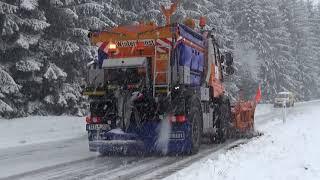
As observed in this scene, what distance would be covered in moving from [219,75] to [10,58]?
10372 millimetres

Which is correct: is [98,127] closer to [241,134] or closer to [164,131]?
[164,131]

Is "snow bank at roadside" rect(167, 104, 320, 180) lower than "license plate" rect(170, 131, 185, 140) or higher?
lower

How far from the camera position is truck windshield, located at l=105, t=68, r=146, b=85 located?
13156 millimetres

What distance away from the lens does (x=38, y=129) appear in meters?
21.7

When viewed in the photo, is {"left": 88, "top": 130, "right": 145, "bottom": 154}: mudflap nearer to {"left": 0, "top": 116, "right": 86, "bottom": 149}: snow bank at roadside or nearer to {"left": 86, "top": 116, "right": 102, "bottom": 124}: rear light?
{"left": 86, "top": 116, "right": 102, "bottom": 124}: rear light

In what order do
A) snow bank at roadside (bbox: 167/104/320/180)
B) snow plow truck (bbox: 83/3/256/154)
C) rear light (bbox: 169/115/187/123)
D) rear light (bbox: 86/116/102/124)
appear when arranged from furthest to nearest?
rear light (bbox: 86/116/102/124)
rear light (bbox: 169/115/187/123)
snow plow truck (bbox: 83/3/256/154)
snow bank at roadside (bbox: 167/104/320/180)

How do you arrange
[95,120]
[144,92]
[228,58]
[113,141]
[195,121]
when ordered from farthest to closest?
1. [228,58]
2. [195,121]
3. [95,120]
4. [113,141]
5. [144,92]

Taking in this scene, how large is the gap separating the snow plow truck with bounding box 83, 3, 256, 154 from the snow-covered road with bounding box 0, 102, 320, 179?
1.43 ft

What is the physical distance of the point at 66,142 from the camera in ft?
61.0

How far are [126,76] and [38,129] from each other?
9.39 meters

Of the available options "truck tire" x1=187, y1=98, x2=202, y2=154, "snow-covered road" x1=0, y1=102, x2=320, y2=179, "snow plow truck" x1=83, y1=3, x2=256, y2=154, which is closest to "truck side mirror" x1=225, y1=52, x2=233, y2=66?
"snow-covered road" x1=0, y1=102, x2=320, y2=179

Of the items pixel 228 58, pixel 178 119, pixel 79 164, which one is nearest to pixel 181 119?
pixel 178 119

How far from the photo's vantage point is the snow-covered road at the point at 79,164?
10.6 metres

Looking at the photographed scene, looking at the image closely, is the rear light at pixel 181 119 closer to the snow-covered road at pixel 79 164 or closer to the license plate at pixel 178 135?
the license plate at pixel 178 135
